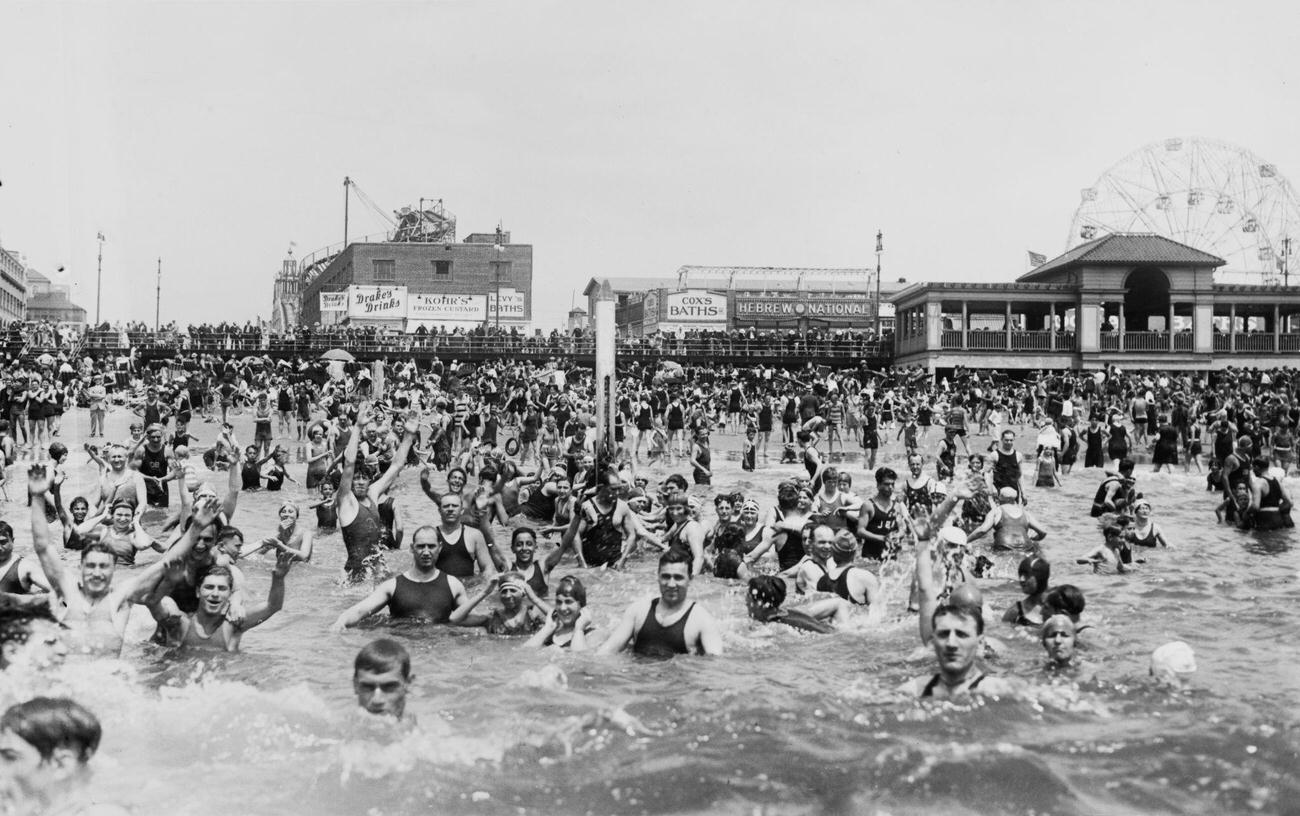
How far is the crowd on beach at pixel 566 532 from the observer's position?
6836 mm

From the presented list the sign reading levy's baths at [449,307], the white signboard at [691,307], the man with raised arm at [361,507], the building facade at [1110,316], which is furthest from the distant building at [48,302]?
the man with raised arm at [361,507]

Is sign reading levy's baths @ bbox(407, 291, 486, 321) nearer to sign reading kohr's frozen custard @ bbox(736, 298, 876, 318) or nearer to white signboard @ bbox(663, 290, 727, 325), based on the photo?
white signboard @ bbox(663, 290, 727, 325)

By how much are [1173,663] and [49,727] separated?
6.64 metres

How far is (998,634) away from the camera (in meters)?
8.70

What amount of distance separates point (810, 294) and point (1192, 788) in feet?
215

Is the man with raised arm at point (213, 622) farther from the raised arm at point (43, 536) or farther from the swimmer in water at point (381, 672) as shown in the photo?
the swimmer in water at point (381, 672)

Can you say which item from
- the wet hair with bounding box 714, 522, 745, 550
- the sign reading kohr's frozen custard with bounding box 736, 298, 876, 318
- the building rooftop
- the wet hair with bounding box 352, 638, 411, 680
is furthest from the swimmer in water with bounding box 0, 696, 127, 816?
the sign reading kohr's frozen custard with bounding box 736, 298, 876, 318

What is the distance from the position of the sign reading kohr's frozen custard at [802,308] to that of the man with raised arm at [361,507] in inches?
2190

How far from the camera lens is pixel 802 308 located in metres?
68.1

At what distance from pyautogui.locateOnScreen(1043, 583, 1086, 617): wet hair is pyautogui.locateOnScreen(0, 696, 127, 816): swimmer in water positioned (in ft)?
20.4

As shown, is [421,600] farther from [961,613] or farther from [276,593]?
[961,613]

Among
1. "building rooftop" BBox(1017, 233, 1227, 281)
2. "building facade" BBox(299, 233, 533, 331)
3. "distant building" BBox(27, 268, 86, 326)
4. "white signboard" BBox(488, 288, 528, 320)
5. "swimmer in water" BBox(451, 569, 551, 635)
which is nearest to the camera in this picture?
"swimmer in water" BBox(451, 569, 551, 635)

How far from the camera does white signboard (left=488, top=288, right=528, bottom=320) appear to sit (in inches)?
2405

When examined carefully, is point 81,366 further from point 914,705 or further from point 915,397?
point 914,705
